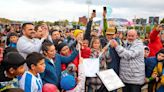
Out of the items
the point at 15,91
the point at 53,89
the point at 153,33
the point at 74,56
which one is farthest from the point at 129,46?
the point at 15,91

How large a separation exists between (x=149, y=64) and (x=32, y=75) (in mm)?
2805

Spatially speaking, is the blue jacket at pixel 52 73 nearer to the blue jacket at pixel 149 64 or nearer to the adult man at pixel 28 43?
the adult man at pixel 28 43

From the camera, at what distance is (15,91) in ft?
10.9

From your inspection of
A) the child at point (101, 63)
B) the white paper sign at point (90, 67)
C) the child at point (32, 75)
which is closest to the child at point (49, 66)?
the child at point (32, 75)

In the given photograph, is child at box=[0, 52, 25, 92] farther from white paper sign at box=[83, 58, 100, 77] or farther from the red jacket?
the red jacket

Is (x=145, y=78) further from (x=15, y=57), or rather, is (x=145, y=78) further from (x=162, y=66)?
(x=15, y=57)

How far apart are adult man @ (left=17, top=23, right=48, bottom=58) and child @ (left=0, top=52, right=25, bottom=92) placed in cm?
78

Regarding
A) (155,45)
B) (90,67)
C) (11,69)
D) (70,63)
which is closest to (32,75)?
(11,69)

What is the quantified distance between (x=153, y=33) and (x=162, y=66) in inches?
66.3

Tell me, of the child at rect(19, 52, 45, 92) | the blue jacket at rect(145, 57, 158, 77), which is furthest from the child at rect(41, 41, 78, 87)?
the blue jacket at rect(145, 57, 158, 77)

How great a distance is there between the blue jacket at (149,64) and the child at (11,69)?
297cm

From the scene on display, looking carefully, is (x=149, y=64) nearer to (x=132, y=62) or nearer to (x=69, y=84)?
(x=132, y=62)

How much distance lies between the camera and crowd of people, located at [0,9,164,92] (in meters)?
4.04

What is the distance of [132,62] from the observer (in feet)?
19.1
